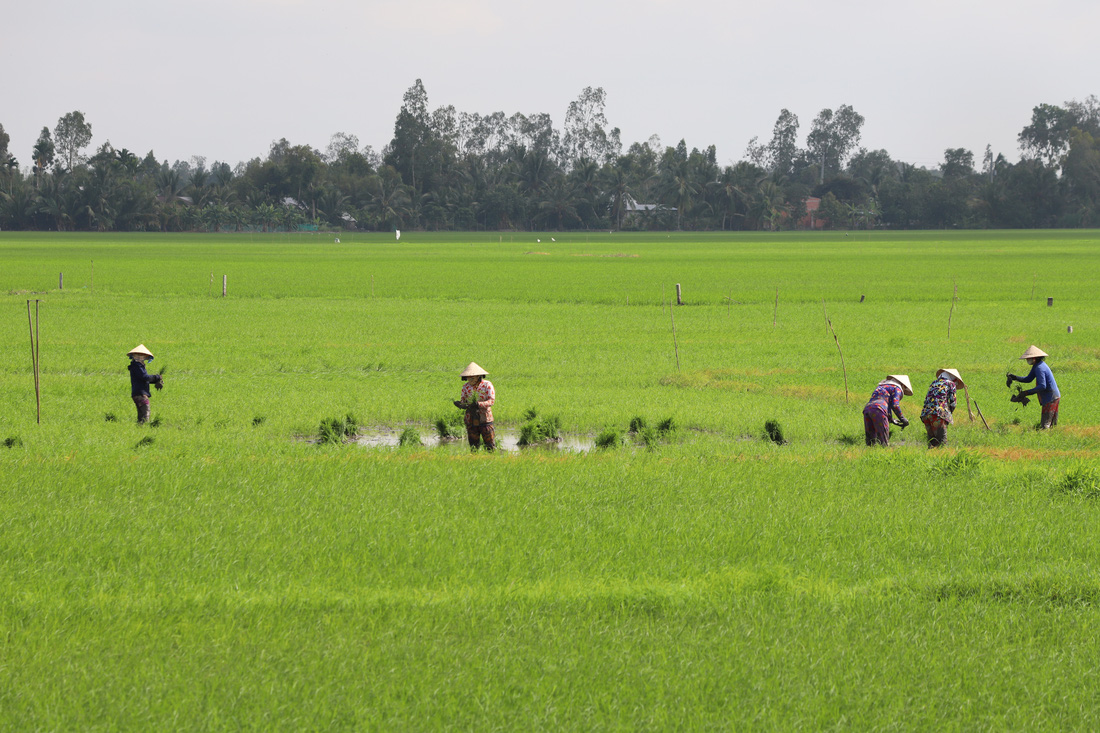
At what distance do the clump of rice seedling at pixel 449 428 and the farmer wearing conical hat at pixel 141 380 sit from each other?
451cm

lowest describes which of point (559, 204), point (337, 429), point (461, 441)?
point (461, 441)

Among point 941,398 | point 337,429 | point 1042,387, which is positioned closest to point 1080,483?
point 941,398

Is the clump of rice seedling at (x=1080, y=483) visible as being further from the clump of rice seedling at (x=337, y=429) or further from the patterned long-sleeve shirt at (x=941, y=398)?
the clump of rice seedling at (x=337, y=429)

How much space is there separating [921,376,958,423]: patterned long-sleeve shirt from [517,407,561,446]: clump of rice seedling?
5.88 m

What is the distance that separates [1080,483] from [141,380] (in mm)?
13807

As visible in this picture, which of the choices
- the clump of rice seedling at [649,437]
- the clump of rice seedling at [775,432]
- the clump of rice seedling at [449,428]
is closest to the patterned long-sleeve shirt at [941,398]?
the clump of rice seedling at [775,432]

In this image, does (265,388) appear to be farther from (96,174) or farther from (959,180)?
(959,180)

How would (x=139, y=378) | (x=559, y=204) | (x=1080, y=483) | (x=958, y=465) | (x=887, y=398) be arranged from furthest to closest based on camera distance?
(x=559, y=204), (x=139, y=378), (x=887, y=398), (x=958, y=465), (x=1080, y=483)

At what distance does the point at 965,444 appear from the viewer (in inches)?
629

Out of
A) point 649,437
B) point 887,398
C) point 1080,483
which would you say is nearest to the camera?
point 1080,483

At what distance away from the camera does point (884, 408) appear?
47.1 feet

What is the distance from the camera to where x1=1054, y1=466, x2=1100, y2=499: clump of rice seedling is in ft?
38.6

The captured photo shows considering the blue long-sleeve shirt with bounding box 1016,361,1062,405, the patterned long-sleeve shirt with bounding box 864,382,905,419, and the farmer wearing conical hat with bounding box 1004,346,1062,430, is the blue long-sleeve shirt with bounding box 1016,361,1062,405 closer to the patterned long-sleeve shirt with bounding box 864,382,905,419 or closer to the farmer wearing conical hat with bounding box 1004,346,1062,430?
the farmer wearing conical hat with bounding box 1004,346,1062,430

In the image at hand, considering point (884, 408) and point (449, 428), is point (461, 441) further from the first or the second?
point (884, 408)
